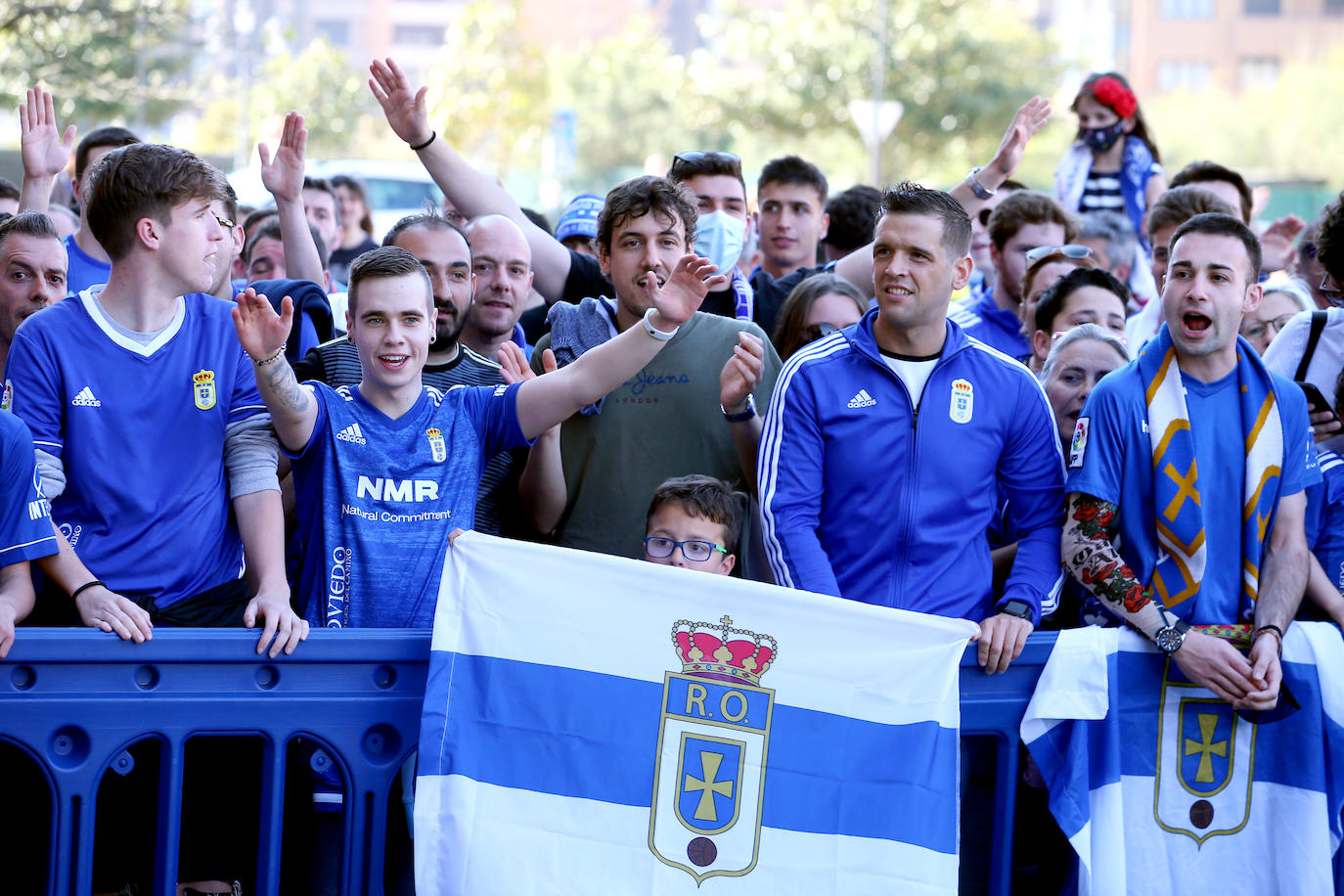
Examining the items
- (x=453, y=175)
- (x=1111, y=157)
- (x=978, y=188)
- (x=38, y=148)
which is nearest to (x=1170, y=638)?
(x=978, y=188)

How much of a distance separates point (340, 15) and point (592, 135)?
53.6 meters

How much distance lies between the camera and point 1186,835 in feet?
11.6

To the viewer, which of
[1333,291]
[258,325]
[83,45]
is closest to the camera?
[258,325]

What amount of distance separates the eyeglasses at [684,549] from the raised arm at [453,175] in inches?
72.8

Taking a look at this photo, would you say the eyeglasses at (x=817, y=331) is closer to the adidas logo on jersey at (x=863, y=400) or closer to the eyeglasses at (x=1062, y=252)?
the adidas logo on jersey at (x=863, y=400)

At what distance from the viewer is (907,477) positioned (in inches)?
149

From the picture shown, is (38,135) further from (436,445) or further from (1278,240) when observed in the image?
(1278,240)

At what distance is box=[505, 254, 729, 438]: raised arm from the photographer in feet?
12.2

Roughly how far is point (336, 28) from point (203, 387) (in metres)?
109

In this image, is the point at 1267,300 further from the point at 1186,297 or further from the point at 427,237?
the point at 427,237

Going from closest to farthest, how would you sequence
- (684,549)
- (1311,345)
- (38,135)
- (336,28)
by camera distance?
1. (684,549)
2. (1311,345)
3. (38,135)
4. (336,28)

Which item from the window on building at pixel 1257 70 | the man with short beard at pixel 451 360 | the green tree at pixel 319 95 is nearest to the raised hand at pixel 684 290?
the man with short beard at pixel 451 360

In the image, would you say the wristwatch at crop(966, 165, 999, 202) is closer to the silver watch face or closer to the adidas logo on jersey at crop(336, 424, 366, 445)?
the silver watch face

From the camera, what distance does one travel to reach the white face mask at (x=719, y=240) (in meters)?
5.28
